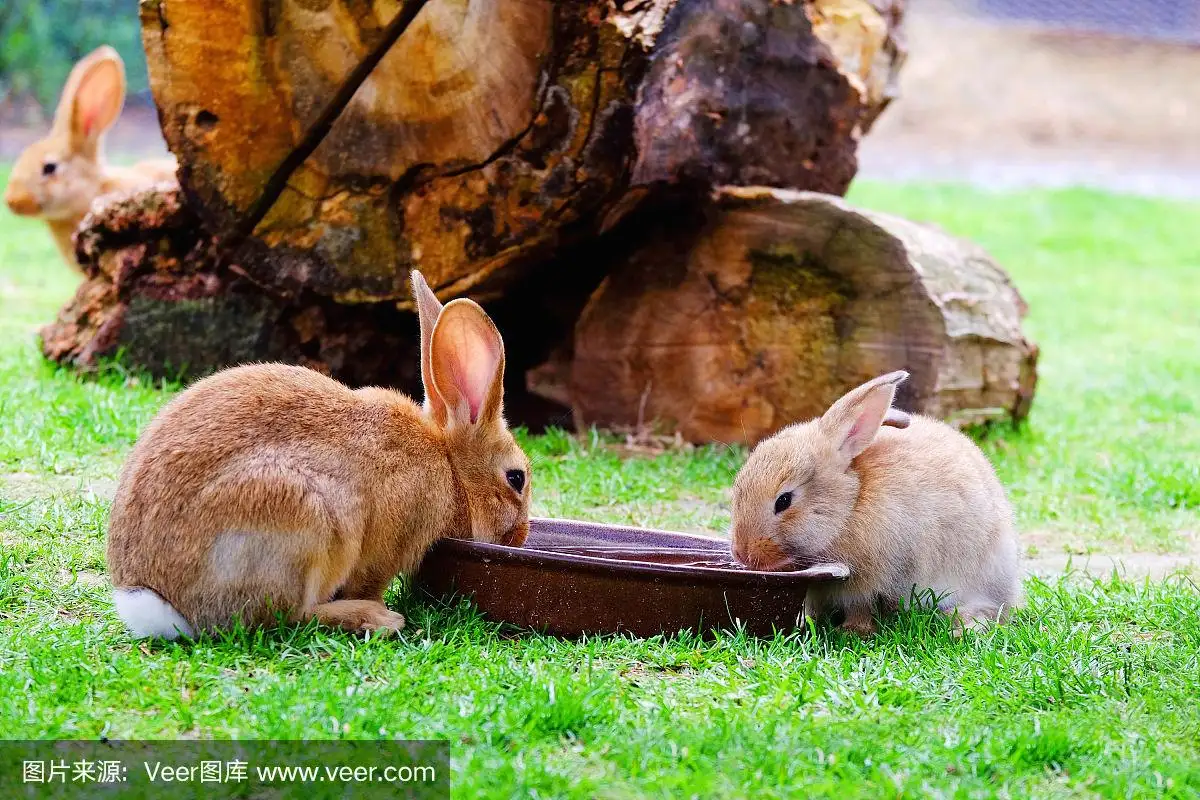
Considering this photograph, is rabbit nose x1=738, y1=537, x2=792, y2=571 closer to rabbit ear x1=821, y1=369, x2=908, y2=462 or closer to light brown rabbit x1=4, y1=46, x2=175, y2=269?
rabbit ear x1=821, y1=369, x2=908, y2=462

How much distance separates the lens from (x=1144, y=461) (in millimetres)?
6137

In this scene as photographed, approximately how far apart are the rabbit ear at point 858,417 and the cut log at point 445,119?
1869mm

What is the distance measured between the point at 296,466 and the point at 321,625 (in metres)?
0.42

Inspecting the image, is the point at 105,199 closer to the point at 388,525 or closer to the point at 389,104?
the point at 389,104

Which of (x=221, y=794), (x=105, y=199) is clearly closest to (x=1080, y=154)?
(x=105, y=199)

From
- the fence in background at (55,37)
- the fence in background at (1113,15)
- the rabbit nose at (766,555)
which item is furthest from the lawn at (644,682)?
the fence in background at (1113,15)

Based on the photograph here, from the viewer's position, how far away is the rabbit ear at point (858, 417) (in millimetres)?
3896

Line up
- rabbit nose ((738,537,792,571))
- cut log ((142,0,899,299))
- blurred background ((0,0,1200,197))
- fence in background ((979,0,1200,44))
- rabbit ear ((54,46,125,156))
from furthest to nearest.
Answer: fence in background ((979,0,1200,44)), blurred background ((0,0,1200,197)), rabbit ear ((54,46,125,156)), cut log ((142,0,899,299)), rabbit nose ((738,537,792,571))

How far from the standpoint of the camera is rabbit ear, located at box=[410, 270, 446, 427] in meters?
3.89

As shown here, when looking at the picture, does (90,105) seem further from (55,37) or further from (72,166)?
(55,37)

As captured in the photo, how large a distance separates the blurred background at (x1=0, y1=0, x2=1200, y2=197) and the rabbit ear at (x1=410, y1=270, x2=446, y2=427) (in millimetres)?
11287

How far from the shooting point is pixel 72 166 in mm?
8484

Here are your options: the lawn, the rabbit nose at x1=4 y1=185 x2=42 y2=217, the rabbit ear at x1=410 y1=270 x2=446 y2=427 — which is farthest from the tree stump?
the rabbit nose at x1=4 y1=185 x2=42 y2=217

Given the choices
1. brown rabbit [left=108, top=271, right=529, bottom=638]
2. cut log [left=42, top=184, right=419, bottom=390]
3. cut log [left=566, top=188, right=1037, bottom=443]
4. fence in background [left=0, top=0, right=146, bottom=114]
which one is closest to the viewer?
brown rabbit [left=108, top=271, right=529, bottom=638]
